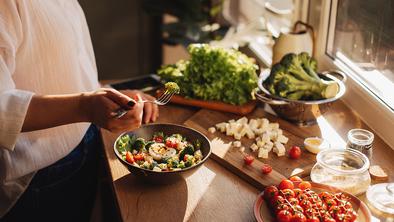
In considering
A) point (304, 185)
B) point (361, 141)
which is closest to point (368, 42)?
point (361, 141)

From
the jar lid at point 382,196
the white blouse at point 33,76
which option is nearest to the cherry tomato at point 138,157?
the white blouse at point 33,76

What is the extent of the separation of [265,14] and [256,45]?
178 millimetres

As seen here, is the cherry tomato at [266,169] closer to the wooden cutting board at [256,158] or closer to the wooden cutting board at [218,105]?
the wooden cutting board at [256,158]

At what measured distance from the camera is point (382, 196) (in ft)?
4.29

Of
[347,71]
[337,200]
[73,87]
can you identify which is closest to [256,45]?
[347,71]

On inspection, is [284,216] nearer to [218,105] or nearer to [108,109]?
[108,109]

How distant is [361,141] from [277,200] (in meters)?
0.37

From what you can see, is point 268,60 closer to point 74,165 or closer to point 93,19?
point 74,165

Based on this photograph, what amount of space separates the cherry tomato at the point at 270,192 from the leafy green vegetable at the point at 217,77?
0.60 m

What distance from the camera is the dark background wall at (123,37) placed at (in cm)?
340

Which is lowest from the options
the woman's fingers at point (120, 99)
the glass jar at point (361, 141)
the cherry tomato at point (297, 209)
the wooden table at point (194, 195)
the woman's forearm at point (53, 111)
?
the wooden table at point (194, 195)

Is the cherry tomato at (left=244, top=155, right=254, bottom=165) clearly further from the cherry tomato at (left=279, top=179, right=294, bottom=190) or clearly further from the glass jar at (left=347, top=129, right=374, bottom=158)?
the glass jar at (left=347, top=129, right=374, bottom=158)

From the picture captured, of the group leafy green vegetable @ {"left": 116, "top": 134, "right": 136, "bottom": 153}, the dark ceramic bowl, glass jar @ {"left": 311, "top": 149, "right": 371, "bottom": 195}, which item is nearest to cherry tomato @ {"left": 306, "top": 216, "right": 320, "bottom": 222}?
glass jar @ {"left": 311, "top": 149, "right": 371, "bottom": 195}

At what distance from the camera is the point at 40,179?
5.15 feet
